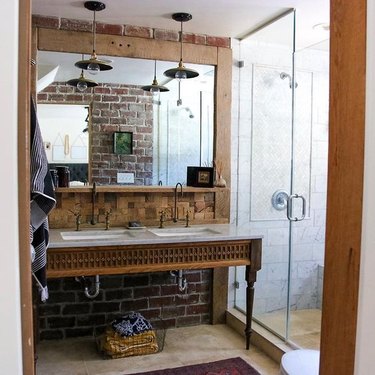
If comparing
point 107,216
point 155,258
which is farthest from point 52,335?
point 155,258

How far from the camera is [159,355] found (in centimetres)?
296

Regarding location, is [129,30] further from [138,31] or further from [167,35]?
[167,35]

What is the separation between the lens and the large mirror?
308 centimetres

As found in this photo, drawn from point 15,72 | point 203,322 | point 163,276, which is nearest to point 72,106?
point 163,276

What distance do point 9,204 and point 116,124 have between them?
2631mm

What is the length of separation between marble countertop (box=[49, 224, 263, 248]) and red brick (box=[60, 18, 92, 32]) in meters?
1.44

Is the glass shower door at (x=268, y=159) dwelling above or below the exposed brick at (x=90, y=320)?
above

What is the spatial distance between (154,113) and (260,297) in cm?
169

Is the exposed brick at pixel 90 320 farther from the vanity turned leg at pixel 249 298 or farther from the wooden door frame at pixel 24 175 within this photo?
the wooden door frame at pixel 24 175

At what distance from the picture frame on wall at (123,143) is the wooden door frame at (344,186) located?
245cm

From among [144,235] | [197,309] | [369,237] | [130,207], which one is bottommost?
[197,309]

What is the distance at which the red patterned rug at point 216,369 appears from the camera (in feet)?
8.84

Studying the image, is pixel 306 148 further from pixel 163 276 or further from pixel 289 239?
pixel 163 276

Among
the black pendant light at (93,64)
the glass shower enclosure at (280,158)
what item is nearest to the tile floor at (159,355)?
the glass shower enclosure at (280,158)
